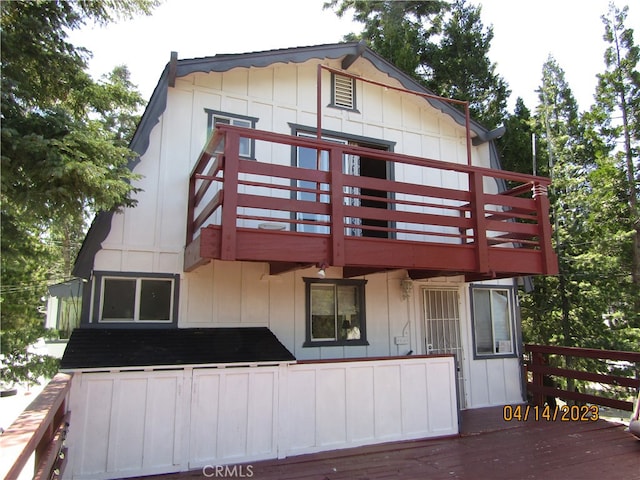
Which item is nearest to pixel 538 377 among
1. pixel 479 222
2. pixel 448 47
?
pixel 479 222

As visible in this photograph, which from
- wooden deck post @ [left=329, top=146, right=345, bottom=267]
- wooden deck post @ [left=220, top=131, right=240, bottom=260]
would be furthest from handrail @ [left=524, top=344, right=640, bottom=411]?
wooden deck post @ [left=220, top=131, right=240, bottom=260]

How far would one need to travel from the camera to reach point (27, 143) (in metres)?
3.75

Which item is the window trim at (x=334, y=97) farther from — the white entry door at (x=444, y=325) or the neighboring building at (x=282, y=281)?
the white entry door at (x=444, y=325)

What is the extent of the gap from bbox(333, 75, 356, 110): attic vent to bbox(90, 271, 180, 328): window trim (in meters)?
4.13

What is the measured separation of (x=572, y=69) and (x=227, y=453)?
58.0 ft

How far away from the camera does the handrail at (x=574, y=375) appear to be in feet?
22.3

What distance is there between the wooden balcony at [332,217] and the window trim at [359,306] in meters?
0.29

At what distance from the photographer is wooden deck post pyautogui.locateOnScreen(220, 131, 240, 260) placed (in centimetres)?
463

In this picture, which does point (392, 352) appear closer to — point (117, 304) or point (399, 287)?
point (399, 287)

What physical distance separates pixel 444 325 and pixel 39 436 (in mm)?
6705

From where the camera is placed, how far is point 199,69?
6281 millimetres

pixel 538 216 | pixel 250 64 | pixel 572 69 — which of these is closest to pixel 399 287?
pixel 538 216

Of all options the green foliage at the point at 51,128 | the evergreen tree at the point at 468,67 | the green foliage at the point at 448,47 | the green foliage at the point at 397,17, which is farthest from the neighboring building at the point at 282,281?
the green foliage at the point at 397,17
